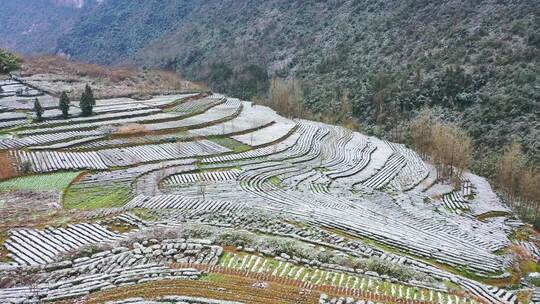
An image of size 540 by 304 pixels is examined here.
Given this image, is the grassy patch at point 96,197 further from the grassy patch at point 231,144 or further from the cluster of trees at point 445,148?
the cluster of trees at point 445,148

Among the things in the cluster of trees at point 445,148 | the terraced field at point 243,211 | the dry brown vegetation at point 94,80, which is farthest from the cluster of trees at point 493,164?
the dry brown vegetation at point 94,80

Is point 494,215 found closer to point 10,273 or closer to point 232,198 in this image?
point 232,198

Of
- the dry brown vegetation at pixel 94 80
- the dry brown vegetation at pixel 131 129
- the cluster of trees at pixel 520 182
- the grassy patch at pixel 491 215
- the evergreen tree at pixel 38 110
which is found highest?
the dry brown vegetation at pixel 94 80

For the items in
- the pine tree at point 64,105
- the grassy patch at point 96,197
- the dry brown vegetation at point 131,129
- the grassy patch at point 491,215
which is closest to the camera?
the grassy patch at point 96,197

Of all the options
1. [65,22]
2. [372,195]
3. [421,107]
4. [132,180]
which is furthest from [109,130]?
[65,22]

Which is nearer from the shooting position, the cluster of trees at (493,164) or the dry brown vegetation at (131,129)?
the cluster of trees at (493,164)

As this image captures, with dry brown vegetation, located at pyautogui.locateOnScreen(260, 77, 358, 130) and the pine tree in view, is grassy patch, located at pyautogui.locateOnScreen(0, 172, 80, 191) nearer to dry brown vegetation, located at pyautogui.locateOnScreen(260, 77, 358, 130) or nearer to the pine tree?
the pine tree
